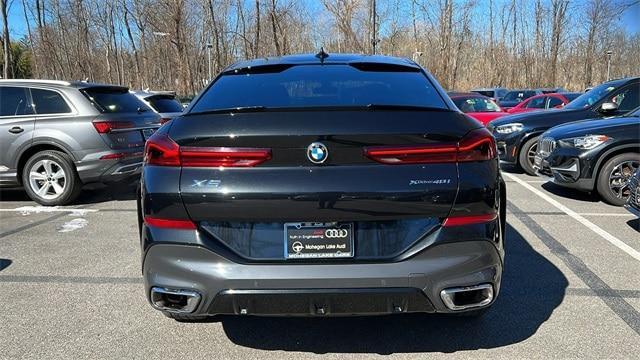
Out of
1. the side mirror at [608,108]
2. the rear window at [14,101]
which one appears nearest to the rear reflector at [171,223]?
the rear window at [14,101]

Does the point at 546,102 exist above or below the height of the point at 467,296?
above

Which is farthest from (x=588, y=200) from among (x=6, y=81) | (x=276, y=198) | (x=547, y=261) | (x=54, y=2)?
(x=54, y=2)

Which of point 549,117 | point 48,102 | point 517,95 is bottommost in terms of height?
point 549,117

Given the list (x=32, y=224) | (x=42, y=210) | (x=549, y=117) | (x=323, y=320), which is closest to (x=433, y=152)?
(x=323, y=320)

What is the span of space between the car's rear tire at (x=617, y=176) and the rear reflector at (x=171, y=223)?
626 centimetres

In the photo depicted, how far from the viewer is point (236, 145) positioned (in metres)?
2.69

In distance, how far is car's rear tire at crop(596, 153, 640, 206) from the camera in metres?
7.16

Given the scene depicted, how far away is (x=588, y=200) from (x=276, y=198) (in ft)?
21.0

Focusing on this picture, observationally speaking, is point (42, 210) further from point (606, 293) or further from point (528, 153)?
point (528, 153)

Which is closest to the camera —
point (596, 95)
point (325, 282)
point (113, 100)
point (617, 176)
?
point (325, 282)

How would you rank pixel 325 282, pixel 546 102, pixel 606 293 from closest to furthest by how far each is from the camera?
pixel 325 282 → pixel 606 293 → pixel 546 102

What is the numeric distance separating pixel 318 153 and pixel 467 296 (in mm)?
1033

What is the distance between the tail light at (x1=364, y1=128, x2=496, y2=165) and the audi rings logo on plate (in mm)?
382

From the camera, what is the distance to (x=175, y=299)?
279cm
